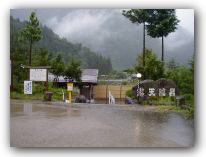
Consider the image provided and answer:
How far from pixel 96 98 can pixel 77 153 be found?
2.54ft

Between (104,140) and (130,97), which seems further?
(130,97)

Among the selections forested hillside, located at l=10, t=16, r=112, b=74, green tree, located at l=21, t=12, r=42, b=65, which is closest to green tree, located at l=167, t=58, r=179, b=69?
forested hillside, located at l=10, t=16, r=112, b=74

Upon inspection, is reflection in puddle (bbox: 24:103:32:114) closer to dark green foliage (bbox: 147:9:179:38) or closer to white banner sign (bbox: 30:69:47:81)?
white banner sign (bbox: 30:69:47:81)

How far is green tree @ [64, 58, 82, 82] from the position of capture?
475 cm

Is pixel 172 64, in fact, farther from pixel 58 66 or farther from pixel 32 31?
pixel 32 31

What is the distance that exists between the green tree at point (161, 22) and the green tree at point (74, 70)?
1027mm

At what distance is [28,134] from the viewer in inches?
177

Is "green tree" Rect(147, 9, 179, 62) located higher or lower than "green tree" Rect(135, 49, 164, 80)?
higher

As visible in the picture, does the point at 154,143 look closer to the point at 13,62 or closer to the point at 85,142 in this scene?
the point at 85,142

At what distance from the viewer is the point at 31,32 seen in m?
4.76

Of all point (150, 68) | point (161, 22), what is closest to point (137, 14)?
point (161, 22)

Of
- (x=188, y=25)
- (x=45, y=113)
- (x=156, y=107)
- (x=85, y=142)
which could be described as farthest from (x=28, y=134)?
(x=188, y=25)

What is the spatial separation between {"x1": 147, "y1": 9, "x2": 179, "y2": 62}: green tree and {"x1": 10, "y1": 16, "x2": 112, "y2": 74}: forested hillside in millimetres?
717

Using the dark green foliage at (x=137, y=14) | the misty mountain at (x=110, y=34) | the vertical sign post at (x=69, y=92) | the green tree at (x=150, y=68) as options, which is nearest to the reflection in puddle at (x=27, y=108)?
the vertical sign post at (x=69, y=92)
